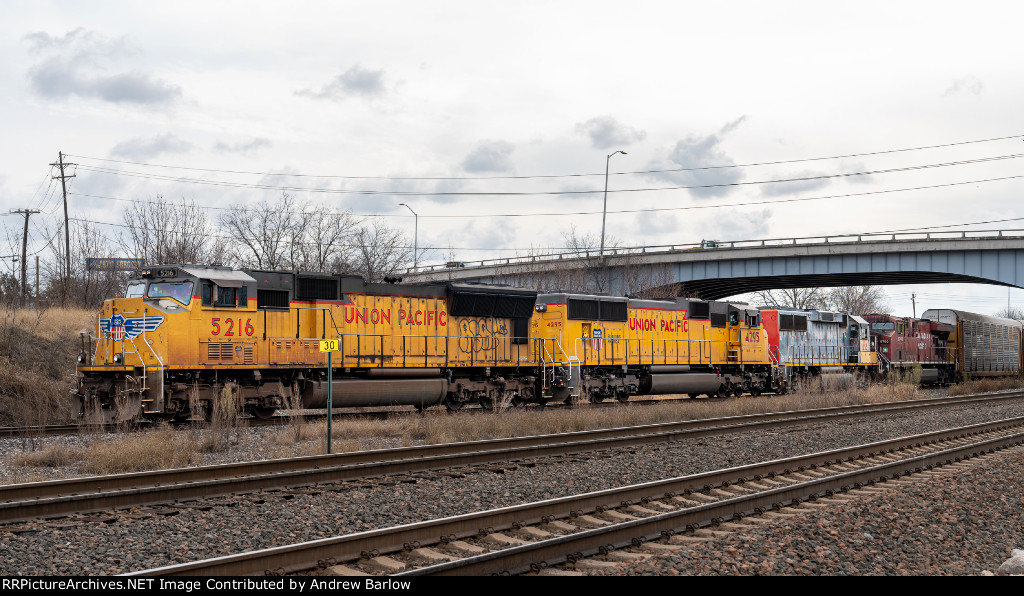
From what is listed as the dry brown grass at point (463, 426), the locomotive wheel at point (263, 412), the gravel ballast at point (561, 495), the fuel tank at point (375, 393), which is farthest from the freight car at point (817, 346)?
the locomotive wheel at point (263, 412)

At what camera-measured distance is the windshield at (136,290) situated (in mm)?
17250

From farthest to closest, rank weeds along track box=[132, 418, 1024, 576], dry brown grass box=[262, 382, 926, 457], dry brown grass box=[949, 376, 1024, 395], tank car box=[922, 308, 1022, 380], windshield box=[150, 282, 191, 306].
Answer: tank car box=[922, 308, 1022, 380]
dry brown grass box=[949, 376, 1024, 395]
windshield box=[150, 282, 191, 306]
dry brown grass box=[262, 382, 926, 457]
weeds along track box=[132, 418, 1024, 576]

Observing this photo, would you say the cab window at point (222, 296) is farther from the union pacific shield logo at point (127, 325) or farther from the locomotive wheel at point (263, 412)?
the locomotive wheel at point (263, 412)

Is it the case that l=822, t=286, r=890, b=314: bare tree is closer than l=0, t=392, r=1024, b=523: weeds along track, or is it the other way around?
l=0, t=392, r=1024, b=523: weeds along track

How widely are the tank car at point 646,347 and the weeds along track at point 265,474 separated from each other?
720 cm

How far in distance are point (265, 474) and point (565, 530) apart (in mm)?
4236

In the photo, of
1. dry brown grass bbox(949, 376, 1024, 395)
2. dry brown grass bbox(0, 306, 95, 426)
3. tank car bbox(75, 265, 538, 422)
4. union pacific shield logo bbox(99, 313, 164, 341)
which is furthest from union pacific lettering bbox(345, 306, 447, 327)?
dry brown grass bbox(949, 376, 1024, 395)

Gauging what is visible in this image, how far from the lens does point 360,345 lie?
1923 cm

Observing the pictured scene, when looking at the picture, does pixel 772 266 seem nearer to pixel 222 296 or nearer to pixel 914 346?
pixel 914 346

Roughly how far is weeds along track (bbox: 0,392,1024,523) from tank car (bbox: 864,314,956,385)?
22.7m

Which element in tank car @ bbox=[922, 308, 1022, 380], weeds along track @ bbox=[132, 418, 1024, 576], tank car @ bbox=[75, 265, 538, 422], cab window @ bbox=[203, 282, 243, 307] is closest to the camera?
weeds along track @ bbox=[132, 418, 1024, 576]

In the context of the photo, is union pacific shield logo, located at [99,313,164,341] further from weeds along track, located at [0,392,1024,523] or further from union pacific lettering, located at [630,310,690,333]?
union pacific lettering, located at [630,310,690,333]

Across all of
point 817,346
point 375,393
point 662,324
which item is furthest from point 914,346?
point 375,393

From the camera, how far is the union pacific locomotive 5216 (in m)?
16.6
